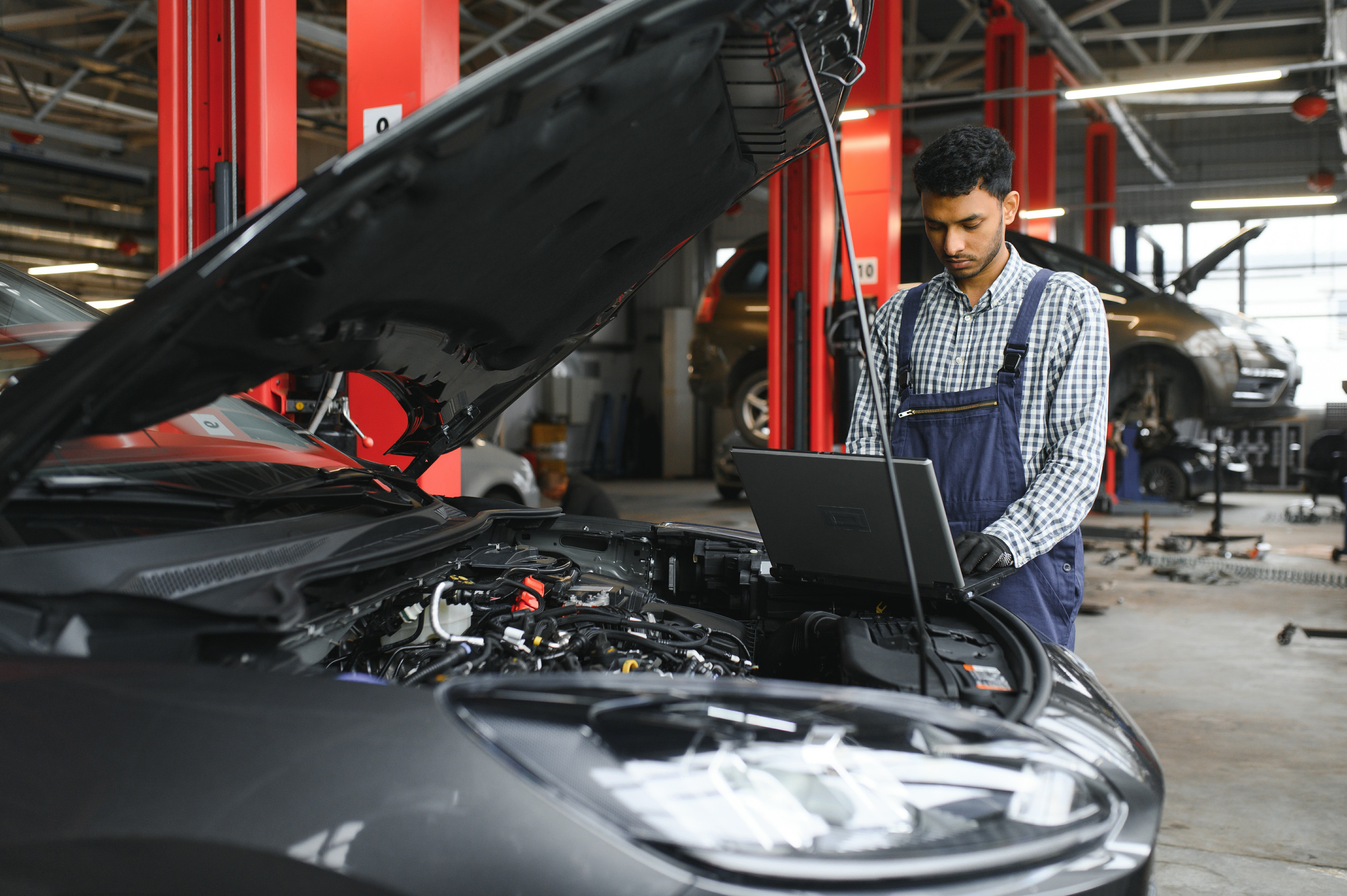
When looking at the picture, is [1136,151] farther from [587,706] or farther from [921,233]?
[587,706]

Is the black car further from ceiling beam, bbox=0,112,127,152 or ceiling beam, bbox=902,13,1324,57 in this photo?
ceiling beam, bbox=0,112,127,152

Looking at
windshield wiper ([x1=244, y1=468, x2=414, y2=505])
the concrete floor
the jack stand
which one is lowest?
the concrete floor

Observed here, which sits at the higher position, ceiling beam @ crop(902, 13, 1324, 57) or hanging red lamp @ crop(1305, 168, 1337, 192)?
ceiling beam @ crop(902, 13, 1324, 57)

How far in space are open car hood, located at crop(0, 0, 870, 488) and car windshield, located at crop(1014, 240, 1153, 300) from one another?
6016 mm

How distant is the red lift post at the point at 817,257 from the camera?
19.4ft

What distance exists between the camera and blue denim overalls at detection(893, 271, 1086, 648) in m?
1.81

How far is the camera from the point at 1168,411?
753cm

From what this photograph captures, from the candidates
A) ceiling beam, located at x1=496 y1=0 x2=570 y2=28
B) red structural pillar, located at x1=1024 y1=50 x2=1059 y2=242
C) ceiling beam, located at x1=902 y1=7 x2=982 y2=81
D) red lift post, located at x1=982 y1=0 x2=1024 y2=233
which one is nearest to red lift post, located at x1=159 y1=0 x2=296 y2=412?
ceiling beam, located at x1=496 y1=0 x2=570 y2=28

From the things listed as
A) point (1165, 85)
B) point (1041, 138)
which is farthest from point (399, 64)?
point (1041, 138)

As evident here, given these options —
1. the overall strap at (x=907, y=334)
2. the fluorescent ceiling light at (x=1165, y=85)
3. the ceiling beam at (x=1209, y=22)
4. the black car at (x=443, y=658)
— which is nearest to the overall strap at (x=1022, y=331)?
the overall strap at (x=907, y=334)

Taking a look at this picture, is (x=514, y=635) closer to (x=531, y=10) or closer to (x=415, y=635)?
(x=415, y=635)

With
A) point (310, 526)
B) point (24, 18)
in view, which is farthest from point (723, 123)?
point (24, 18)

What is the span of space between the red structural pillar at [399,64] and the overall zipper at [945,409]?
1.90 meters

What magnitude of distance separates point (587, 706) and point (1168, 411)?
775cm
